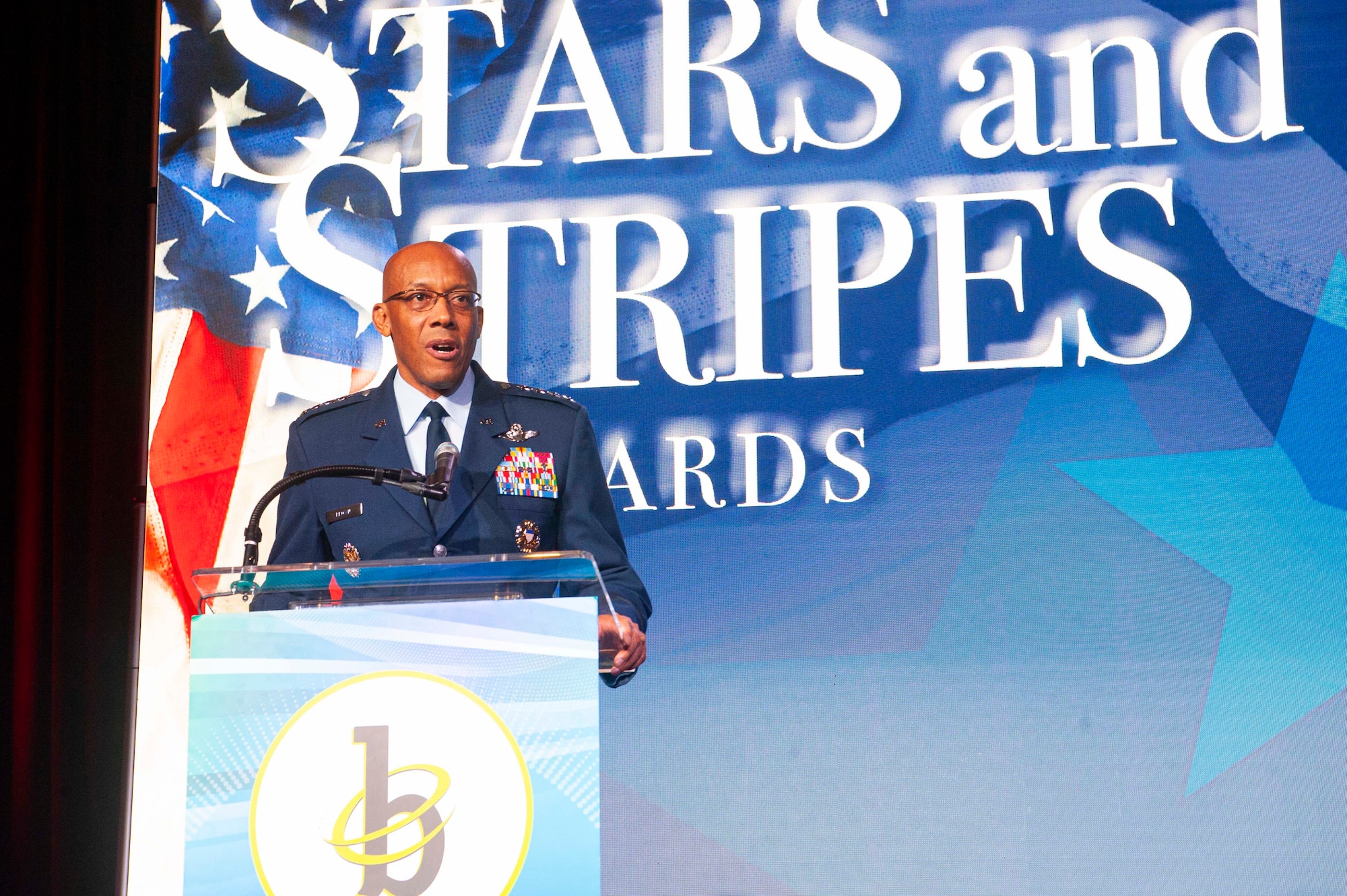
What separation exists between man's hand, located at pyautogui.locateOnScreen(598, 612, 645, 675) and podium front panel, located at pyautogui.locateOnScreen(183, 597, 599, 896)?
0.23m

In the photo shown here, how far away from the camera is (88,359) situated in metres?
4.27

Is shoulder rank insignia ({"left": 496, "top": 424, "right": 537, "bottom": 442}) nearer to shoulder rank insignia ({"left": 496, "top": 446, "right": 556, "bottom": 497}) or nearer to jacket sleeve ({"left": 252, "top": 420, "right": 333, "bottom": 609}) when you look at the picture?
shoulder rank insignia ({"left": 496, "top": 446, "right": 556, "bottom": 497})

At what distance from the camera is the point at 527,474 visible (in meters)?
3.15

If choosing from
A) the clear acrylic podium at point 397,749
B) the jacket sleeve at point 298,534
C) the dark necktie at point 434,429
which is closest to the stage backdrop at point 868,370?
the dark necktie at point 434,429

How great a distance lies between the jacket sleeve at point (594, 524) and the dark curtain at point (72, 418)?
156cm

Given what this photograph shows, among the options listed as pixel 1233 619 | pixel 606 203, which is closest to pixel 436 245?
pixel 606 203

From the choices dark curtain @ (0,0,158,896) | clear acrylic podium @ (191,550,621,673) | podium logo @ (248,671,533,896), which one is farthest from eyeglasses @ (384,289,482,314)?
podium logo @ (248,671,533,896)

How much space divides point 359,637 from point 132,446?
102 inches

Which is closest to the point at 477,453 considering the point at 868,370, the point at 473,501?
the point at 473,501

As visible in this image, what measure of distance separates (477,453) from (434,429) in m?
0.13

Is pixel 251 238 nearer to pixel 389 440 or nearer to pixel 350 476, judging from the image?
pixel 389 440

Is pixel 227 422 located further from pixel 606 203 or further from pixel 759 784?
pixel 759 784

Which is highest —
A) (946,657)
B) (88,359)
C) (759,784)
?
(88,359)

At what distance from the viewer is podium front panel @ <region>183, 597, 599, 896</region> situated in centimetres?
181
